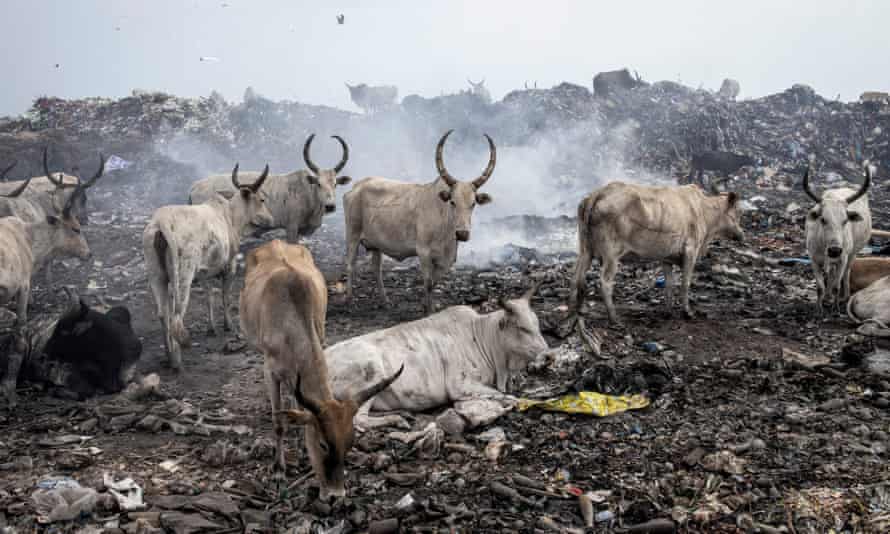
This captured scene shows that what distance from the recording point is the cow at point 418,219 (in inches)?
328

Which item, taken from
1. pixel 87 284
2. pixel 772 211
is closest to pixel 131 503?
pixel 87 284

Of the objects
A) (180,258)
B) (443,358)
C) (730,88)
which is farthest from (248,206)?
(730,88)

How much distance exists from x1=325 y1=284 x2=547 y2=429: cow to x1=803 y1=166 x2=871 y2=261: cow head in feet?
13.8

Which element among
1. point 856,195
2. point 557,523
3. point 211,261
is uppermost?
point 856,195

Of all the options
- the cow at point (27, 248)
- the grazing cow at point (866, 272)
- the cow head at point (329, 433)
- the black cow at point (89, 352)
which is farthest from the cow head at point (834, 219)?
the cow at point (27, 248)

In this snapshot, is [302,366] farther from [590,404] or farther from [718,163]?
[718,163]

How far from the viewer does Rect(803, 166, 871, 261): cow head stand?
8133 mm

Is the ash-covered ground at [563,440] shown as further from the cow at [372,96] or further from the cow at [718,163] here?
the cow at [372,96]

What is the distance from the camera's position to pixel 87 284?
1065cm

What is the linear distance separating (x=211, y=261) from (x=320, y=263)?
4.73 meters

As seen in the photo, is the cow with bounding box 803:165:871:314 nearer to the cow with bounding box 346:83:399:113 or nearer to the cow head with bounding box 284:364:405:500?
the cow head with bounding box 284:364:405:500

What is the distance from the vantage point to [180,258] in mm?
7211

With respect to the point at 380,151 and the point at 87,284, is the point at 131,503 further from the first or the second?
the point at 380,151

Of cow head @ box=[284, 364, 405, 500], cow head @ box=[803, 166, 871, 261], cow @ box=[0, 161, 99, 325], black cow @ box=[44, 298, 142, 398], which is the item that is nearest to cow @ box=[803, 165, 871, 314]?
cow head @ box=[803, 166, 871, 261]
